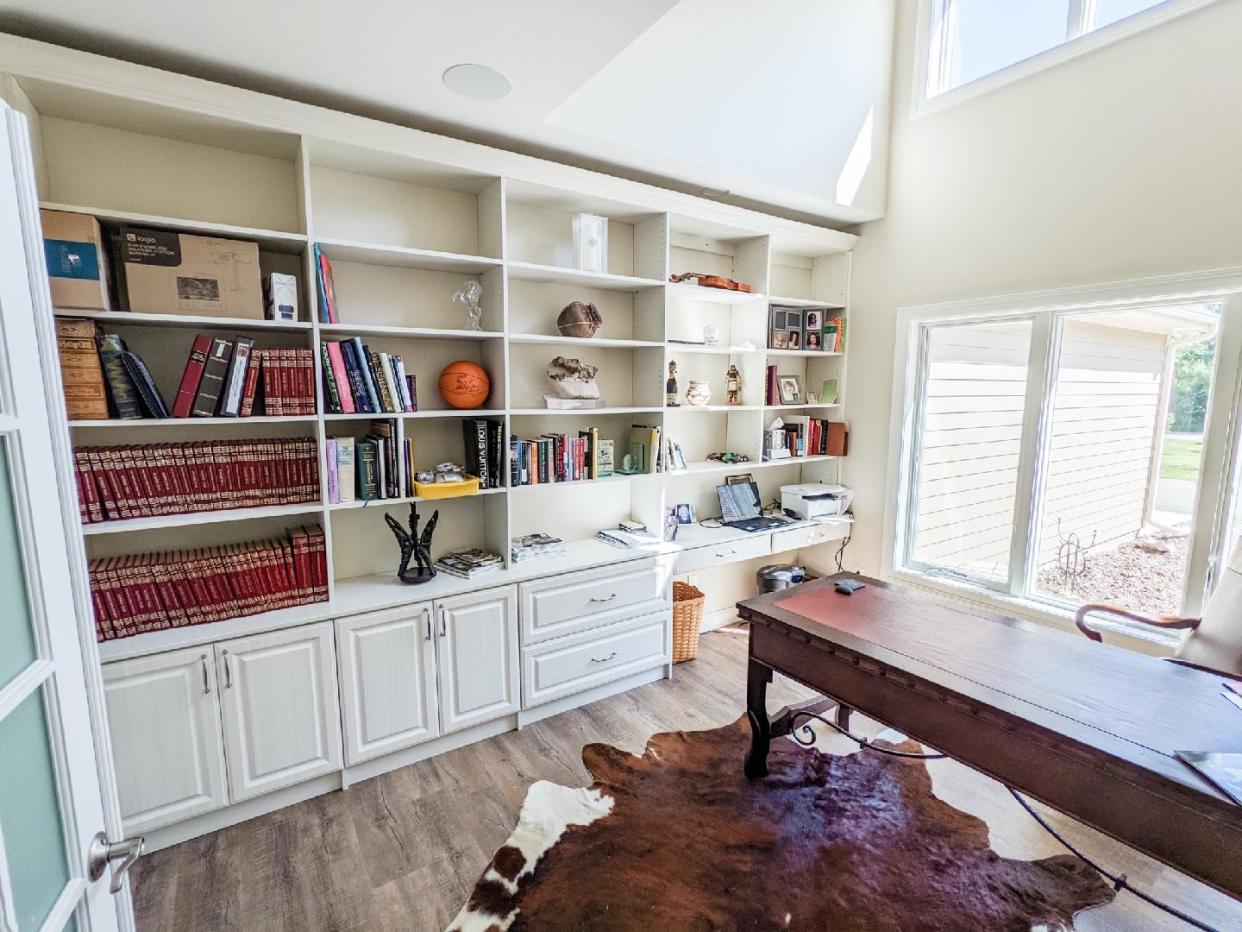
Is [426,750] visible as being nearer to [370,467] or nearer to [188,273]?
[370,467]

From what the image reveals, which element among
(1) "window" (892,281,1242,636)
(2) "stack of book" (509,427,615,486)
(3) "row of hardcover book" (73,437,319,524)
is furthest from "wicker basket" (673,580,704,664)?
(3) "row of hardcover book" (73,437,319,524)

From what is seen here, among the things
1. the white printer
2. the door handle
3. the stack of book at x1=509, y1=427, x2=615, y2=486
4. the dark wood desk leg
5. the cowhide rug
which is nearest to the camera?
the door handle

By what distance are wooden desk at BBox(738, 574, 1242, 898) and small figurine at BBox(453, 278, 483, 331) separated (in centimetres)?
176

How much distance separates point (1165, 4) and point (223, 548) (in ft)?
14.7

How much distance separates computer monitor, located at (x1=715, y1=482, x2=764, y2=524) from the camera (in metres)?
3.74

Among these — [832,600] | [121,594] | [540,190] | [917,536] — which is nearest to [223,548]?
[121,594]

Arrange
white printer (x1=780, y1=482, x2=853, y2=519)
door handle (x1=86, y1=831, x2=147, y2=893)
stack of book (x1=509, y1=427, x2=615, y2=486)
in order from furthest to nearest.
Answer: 1. white printer (x1=780, y1=482, x2=853, y2=519)
2. stack of book (x1=509, y1=427, x2=615, y2=486)
3. door handle (x1=86, y1=831, x2=147, y2=893)

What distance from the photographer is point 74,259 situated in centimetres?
180

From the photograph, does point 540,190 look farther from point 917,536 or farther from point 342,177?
point 917,536

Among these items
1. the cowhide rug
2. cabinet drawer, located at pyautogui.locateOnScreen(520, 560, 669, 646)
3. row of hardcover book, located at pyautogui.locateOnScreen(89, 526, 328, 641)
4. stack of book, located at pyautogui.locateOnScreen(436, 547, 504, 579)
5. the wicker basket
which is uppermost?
row of hardcover book, located at pyautogui.locateOnScreen(89, 526, 328, 641)

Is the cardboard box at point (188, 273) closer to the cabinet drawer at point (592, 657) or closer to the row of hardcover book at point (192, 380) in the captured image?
the row of hardcover book at point (192, 380)

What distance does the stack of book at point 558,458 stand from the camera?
2.76 metres

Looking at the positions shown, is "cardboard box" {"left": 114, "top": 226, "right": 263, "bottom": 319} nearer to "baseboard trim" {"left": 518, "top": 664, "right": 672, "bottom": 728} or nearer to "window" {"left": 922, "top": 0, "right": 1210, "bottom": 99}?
"baseboard trim" {"left": 518, "top": 664, "right": 672, "bottom": 728}

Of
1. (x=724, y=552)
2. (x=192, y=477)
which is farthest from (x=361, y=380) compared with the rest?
(x=724, y=552)
